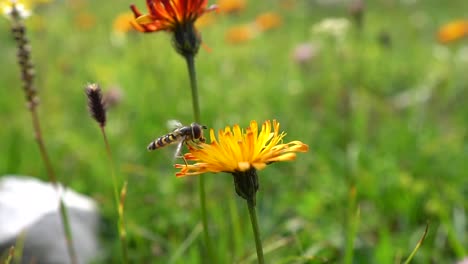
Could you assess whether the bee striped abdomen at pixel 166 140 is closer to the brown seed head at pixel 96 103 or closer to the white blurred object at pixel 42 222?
the brown seed head at pixel 96 103

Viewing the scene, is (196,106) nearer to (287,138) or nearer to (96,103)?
(96,103)

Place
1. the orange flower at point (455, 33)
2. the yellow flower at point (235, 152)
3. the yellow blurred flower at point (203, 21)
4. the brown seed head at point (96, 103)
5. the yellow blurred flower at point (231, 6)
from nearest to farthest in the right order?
the yellow flower at point (235, 152)
the brown seed head at point (96, 103)
the yellow blurred flower at point (203, 21)
the orange flower at point (455, 33)
the yellow blurred flower at point (231, 6)

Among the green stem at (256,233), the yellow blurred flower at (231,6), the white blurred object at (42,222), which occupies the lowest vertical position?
the white blurred object at (42,222)

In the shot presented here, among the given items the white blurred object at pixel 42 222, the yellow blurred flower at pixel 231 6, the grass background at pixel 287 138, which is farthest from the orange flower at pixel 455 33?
the white blurred object at pixel 42 222

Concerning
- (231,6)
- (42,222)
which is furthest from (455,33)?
(42,222)

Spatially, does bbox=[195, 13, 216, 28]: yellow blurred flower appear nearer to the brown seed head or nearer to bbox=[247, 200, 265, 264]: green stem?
the brown seed head

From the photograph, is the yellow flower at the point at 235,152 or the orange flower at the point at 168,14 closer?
the yellow flower at the point at 235,152
